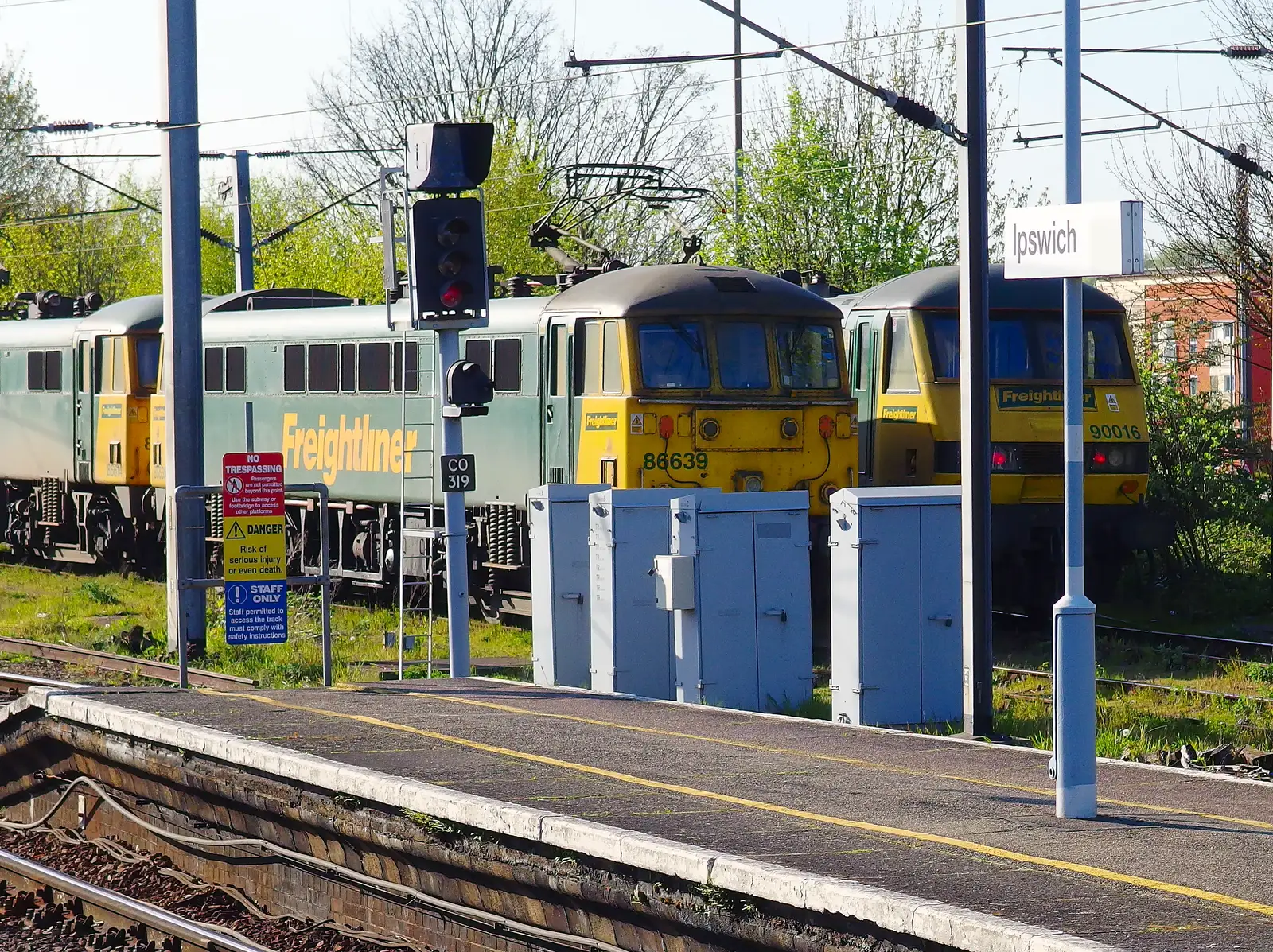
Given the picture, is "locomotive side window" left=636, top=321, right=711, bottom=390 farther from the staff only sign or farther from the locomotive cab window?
the locomotive cab window

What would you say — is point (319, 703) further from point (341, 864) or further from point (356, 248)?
point (356, 248)

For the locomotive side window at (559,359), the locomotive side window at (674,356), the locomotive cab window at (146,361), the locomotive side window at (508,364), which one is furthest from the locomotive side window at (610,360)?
the locomotive cab window at (146,361)

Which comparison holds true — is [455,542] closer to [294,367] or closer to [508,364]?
[508,364]

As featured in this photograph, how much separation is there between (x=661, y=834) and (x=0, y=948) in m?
3.56

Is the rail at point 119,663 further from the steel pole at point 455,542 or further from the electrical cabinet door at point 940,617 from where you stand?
the electrical cabinet door at point 940,617

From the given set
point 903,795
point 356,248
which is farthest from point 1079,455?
point 356,248

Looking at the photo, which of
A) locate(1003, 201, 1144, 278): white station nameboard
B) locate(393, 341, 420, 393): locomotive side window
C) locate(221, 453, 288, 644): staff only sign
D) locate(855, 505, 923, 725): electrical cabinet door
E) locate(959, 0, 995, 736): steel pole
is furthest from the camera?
locate(393, 341, 420, 393): locomotive side window

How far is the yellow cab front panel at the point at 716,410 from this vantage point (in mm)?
16891

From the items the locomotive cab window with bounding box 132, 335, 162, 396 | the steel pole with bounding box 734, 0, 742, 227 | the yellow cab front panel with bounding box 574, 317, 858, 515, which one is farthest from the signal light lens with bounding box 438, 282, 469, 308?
the steel pole with bounding box 734, 0, 742, 227

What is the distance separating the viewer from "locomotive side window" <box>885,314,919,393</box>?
18562 mm

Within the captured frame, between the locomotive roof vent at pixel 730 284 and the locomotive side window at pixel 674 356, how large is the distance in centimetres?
53

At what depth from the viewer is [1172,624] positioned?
18969 millimetres

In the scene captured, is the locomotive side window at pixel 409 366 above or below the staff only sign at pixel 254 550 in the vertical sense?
above

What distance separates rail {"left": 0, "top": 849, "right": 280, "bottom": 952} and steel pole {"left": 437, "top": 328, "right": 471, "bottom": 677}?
368cm
